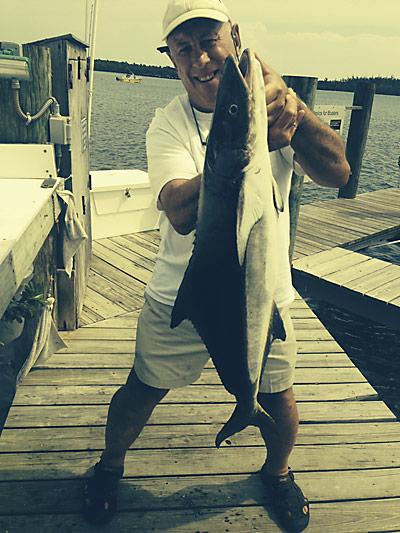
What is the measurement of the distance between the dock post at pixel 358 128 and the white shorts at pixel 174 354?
9.88 metres

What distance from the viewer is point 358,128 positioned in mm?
11438

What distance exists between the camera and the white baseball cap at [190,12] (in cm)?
202

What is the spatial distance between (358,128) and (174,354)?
10.5 metres

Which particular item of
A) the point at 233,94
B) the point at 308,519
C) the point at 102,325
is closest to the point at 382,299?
the point at 102,325

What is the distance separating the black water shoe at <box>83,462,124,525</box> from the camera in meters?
2.71

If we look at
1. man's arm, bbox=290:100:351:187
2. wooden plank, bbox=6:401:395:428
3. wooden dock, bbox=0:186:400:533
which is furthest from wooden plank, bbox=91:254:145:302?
man's arm, bbox=290:100:351:187

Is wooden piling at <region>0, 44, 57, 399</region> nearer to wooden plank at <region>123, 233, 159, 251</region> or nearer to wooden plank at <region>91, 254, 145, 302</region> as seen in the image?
wooden plank at <region>91, 254, 145, 302</region>

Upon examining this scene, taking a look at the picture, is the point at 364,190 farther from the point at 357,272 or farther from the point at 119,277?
the point at 119,277

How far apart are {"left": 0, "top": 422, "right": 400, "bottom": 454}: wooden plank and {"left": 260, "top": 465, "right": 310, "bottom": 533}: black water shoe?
1.64 ft

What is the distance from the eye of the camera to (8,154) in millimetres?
3961

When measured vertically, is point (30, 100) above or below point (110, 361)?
above

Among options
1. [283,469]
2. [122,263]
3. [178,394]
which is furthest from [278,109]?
[122,263]

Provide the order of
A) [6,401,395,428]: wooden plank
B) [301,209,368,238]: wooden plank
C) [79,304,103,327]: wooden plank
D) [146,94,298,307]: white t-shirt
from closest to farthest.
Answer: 1. [146,94,298,307]: white t-shirt
2. [6,401,395,428]: wooden plank
3. [79,304,103,327]: wooden plank
4. [301,209,368,238]: wooden plank

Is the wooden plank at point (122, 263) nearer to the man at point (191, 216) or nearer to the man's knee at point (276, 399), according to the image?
the man at point (191, 216)
